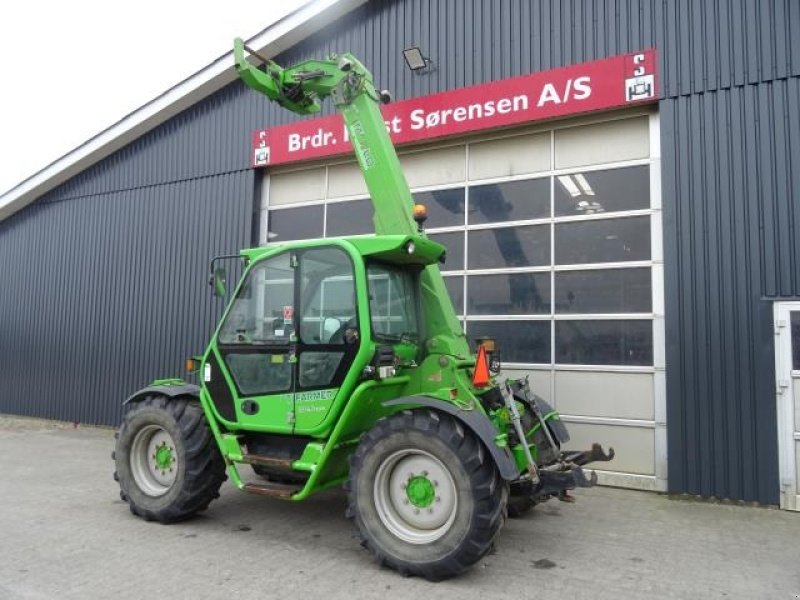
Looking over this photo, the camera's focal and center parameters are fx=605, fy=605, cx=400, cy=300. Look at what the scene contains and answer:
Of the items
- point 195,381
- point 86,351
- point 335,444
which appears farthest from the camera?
point 86,351

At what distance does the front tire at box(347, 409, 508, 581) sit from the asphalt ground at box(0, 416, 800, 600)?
0.62ft

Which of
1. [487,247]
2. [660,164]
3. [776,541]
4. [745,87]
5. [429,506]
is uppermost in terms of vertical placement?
[745,87]

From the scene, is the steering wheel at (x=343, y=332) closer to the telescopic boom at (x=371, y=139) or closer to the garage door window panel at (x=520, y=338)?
the telescopic boom at (x=371, y=139)

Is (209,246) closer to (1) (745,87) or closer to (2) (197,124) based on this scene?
(2) (197,124)

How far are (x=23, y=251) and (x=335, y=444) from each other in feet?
36.8

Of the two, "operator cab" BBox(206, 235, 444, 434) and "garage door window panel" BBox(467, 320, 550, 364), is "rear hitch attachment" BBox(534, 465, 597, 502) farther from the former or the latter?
"garage door window panel" BBox(467, 320, 550, 364)

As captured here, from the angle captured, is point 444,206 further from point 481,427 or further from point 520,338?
point 481,427

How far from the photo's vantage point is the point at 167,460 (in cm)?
561

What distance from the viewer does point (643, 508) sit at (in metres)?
6.25

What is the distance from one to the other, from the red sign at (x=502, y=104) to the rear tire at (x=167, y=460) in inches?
197

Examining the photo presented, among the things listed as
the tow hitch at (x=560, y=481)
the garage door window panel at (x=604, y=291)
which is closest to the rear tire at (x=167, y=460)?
the tow hitch at (x=560, y=481)

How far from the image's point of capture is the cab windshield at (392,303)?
4.97 m

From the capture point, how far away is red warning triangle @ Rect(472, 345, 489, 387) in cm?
478

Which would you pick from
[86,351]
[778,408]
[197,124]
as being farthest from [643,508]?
[86,351]
